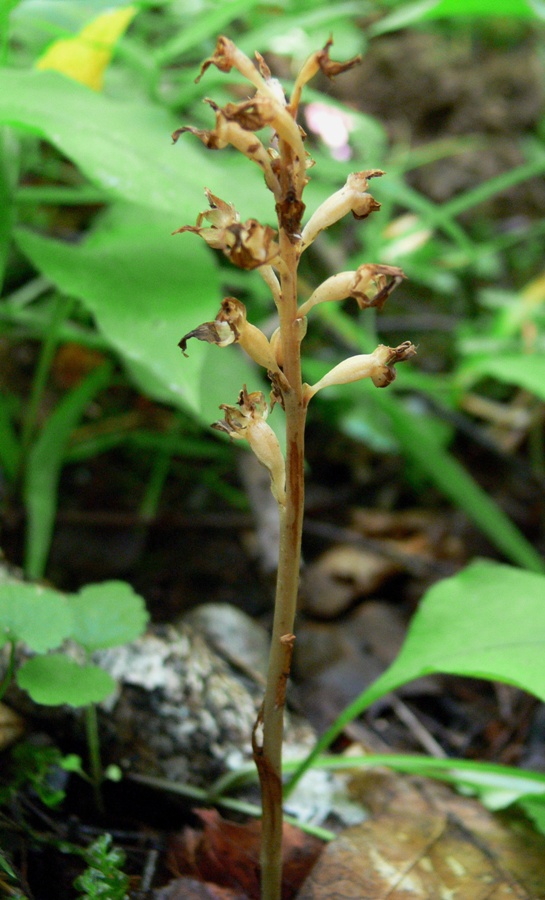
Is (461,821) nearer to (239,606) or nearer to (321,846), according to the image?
(321,846)

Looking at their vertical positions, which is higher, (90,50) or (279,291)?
(90,50)

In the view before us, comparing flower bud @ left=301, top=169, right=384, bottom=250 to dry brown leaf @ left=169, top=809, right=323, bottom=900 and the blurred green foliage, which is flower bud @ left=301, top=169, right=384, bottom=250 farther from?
dry brown leaf @ left=169, top=809, right=323, bottom=900

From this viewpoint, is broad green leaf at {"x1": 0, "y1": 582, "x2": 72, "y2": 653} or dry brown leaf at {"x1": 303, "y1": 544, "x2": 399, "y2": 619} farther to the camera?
dry brown leaf at {"x1": 303, "y1": 544, "x2": 399, "y2": 619}

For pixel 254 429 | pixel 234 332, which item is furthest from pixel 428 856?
pixel 234 332

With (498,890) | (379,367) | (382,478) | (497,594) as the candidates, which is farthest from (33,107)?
(382,478)

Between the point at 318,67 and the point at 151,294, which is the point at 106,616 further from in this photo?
the point at 318,67

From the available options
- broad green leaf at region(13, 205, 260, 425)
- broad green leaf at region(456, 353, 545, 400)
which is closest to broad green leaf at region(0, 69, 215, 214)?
broad green leaf at region(13, 205, 260, 425)

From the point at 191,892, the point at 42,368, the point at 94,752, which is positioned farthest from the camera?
the point at 42,368

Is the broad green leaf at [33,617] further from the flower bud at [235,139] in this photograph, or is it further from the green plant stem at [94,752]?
the flower bud at [235,139]
